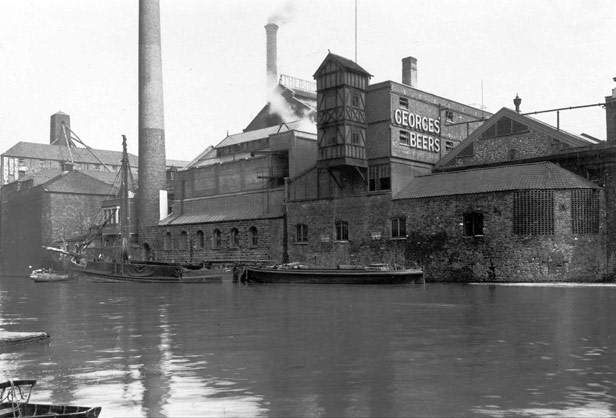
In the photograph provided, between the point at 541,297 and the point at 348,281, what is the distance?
39.5ft

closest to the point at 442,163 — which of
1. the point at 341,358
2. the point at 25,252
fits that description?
the point at 341,358

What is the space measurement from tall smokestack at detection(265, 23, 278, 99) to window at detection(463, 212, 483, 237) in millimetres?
33368

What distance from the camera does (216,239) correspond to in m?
49.3

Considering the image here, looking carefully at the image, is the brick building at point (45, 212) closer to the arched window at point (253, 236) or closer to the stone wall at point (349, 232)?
the arched window at point (253, 236)

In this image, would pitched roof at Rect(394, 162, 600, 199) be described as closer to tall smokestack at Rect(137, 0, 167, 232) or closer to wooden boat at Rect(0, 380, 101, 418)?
tall smokestack at Rect(137, 0, 167, 232)

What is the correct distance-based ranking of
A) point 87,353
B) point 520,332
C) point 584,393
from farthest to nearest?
1. point 520,332
2. point 87,353
3. point 584,393

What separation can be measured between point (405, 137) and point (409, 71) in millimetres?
11020

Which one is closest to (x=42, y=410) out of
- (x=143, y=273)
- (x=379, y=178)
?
(x=379, y=178)

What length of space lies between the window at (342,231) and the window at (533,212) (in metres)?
10.7

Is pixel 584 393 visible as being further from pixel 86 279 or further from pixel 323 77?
pixel 86 279

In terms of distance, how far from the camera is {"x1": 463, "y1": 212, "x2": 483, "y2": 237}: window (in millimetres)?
35875

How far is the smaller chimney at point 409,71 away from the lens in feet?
167

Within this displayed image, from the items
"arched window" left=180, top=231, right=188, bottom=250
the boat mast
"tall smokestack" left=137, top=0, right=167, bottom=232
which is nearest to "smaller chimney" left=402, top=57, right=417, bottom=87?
"tall smokestack" left=137, top=0, right=167, bottom=232

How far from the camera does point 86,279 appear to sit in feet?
151
